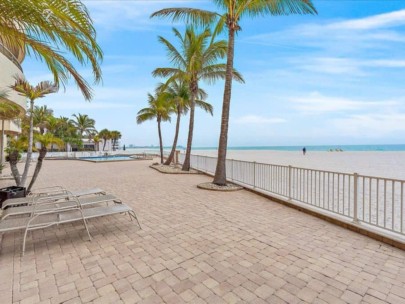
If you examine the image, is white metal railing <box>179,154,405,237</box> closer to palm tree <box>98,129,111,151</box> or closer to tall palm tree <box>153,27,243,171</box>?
tall palm tree <box>153,27,243,171</box>

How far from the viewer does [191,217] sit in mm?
4992

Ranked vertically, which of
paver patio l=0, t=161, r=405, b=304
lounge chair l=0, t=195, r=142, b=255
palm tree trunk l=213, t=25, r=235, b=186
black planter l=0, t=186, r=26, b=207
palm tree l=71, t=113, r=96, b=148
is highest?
palm tree l=71, t=113, r=96, b=148

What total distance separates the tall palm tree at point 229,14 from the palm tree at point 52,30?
4.91m

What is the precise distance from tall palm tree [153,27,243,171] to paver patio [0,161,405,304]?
846 cm

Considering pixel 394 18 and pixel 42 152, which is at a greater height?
pixel 394 18

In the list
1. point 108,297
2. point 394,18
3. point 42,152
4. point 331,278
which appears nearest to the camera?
point 108,297

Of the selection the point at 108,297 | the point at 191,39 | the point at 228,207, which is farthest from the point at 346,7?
the point at 108,297

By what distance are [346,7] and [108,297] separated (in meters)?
12.1

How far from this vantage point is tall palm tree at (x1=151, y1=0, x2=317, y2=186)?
291 inches

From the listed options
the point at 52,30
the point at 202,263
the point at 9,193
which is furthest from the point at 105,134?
the point at 202,263

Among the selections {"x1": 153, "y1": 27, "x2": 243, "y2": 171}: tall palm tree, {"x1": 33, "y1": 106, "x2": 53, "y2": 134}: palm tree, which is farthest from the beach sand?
{"x1": 33, "y1": 106, "x2": 53, "y2": 134}: palm tree

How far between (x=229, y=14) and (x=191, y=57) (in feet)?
10.7

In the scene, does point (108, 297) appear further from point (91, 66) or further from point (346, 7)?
point (346, 7)

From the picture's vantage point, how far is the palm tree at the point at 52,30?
3094 millimetres
